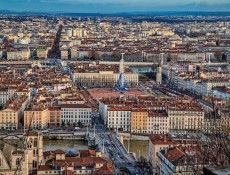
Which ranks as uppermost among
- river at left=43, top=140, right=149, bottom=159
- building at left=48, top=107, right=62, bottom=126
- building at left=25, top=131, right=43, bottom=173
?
building at left=25, top=131, right=43, bottom=173

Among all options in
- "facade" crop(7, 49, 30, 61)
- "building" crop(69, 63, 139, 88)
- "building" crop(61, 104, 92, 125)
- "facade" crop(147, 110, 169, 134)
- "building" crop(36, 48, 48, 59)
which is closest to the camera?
"facade" crop(147, 110, 169, 134)

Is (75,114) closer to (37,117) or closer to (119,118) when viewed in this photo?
(37,117)

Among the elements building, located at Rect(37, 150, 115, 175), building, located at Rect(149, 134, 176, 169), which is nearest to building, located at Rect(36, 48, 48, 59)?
building, located at Rect(149, 134, 176, 169)

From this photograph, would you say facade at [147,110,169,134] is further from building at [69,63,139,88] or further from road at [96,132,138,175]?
building at [69,63,139,88]

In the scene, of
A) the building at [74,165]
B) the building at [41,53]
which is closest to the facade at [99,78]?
the building at [41,53]

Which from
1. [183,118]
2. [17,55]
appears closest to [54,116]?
[183,118]

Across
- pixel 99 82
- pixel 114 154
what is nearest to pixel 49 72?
pixel 99 82

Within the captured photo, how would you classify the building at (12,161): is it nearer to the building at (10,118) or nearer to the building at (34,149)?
the building at (34,149)

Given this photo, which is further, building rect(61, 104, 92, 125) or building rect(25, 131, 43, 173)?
building rect(61, 104, 92, 125)
